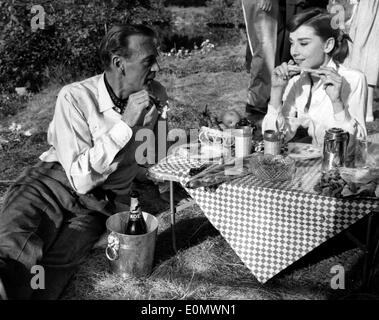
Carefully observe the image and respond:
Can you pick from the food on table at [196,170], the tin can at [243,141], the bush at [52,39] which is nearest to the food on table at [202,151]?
the tin can at [243,141]

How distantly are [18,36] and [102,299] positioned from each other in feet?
18.6

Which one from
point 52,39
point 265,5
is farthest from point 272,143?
point 52,39

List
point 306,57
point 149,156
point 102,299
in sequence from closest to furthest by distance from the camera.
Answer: point 102,299
point 306,57
point 149,156

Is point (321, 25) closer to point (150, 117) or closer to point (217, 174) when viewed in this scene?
point (150, 117)

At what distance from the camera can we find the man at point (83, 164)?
3281 mm

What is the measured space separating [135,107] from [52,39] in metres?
5.16

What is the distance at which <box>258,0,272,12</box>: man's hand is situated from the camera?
5.97 metres

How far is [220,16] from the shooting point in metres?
11.5

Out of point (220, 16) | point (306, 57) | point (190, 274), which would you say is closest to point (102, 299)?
point (190, 274)

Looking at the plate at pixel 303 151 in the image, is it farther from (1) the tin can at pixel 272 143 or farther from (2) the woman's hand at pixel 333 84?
(2) the woman's hand at pixel 333 84

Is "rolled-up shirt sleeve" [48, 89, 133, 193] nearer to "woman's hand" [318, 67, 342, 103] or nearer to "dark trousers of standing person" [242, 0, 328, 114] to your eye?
"woman's hand" [318, 67, 342, 103]

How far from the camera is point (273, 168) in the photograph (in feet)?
9.35

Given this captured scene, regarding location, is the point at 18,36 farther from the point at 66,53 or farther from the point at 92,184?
the point at 92,184

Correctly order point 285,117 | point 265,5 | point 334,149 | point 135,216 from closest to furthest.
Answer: point 334,149 < point 135,216 < point 285,117 < point 265,5
